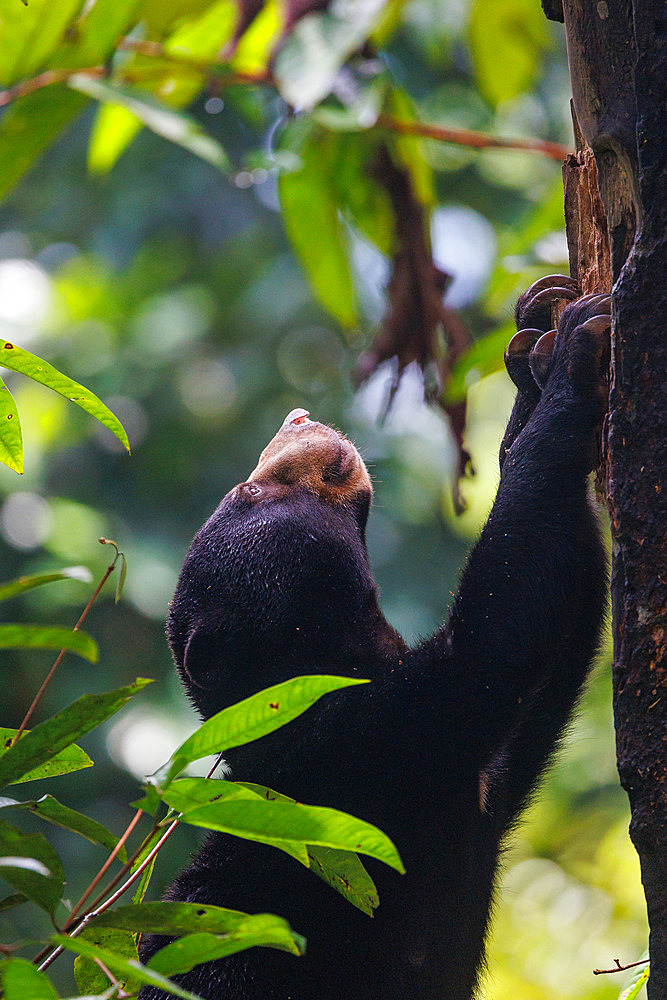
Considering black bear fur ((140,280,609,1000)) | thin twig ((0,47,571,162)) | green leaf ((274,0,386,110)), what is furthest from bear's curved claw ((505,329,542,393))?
thin twig ((0,47,571,162))

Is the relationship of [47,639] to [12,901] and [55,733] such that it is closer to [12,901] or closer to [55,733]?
[55,733]

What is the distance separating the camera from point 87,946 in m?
1.16

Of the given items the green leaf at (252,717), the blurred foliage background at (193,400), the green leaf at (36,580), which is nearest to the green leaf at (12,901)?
the green leaf at (252,717)

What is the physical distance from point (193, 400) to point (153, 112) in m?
8.22

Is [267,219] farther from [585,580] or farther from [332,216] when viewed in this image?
[585,580]

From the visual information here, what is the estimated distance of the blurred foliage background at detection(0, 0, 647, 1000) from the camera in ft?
25.8

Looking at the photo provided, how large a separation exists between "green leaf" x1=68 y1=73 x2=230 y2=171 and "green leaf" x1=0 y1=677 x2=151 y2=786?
86.2 inches

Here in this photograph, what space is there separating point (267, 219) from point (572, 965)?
31.7ft

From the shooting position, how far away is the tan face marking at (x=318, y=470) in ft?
10.1

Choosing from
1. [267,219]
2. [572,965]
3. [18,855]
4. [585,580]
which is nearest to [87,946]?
[18,855]

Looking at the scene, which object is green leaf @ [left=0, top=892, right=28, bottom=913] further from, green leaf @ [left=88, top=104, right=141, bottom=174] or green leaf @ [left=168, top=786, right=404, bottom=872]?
green leaf @ [left=88, top=104, right=141, bottom=174]

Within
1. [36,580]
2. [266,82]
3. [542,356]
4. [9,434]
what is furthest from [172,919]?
[266,82]

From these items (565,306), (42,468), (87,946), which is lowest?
(87,946)

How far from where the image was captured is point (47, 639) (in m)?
1.15
